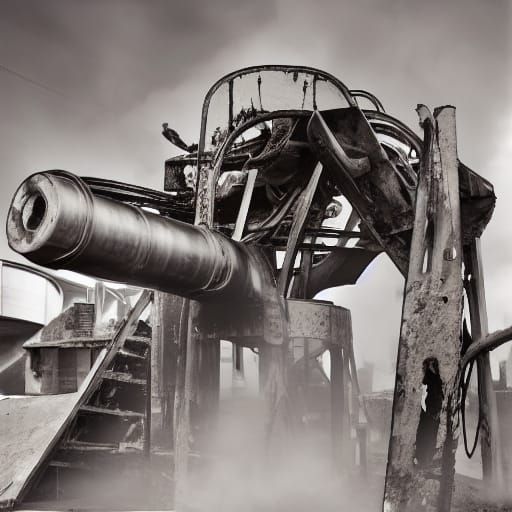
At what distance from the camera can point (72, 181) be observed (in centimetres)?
351

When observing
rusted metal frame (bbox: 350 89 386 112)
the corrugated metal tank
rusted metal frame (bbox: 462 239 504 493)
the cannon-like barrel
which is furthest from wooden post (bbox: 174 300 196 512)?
the corrugated metal tank

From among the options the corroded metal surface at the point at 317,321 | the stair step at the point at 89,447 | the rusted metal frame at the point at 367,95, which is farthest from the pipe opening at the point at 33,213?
the rusted metal frame at the point at 367,95

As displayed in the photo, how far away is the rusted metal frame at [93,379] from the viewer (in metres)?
6.35

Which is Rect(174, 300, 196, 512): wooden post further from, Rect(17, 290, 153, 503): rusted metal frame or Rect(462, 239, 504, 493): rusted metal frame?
Rect(462, 239, 504, 493): rusted metal frame

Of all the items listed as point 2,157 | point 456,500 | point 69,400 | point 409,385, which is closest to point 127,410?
point 69,400

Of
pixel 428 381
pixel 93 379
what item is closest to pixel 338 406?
pixel 93 379

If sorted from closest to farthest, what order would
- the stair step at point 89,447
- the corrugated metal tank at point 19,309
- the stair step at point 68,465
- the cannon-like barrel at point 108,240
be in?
the cannon-like barrel at point 108,240, the stair step at point 68,465, the stair step at point 89,447, the corrugated metal tank at point 19,309

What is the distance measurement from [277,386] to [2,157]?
813cm

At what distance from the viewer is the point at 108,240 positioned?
3680mm

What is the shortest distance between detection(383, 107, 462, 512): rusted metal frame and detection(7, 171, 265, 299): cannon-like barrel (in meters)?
1.46

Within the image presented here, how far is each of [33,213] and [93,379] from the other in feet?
14.0

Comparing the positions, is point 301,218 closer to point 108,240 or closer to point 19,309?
point 108,240

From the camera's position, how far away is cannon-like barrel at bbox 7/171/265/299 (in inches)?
135

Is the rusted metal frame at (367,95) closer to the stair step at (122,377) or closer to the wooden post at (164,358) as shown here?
the wooden post at (164,358)
